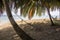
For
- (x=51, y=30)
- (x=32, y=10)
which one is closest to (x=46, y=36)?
(x=51, y=30)

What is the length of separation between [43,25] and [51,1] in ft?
4.90

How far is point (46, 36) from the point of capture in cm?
Answer: 993

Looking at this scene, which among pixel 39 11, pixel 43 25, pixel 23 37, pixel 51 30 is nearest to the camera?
pixel 23 37

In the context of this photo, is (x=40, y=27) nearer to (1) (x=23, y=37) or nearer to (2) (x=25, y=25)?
(2) (x=25, y=25)

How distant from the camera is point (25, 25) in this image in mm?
11961

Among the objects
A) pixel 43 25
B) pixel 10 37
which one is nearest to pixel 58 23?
pixel 43 25

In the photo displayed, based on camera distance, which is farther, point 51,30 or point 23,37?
point 51,30

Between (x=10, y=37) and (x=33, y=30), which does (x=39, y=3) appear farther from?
(x=10, y=37)

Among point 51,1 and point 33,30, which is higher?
point 51,1

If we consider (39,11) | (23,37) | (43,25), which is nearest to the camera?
(23,37)

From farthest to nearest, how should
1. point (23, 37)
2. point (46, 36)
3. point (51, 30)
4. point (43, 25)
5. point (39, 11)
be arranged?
1. point (39, 11)
2. point (43, 25)
3. point (51, 30)
4. point (46, 36)
5. point (23, 37)

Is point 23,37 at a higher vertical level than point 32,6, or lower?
lower

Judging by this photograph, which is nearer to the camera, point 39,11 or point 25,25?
point 25,25

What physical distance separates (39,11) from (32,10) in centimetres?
78
